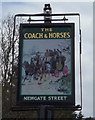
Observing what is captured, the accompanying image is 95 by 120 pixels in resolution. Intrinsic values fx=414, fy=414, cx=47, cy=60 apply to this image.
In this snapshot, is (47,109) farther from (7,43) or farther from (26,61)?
(7,43)

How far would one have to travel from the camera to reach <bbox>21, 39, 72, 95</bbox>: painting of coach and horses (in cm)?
1184

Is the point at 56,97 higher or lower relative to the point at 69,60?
lower

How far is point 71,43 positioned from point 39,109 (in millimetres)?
2335

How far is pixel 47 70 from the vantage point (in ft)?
38.8

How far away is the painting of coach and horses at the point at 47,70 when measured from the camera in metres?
11.8

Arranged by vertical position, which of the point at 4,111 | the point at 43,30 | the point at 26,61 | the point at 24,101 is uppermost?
the point at 43,30

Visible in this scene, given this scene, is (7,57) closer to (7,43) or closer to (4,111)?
(7,43)

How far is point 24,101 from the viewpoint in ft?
39.2

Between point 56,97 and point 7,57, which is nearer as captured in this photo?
point 56,97

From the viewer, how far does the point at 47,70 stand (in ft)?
38.8

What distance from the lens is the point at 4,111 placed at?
1182 inches

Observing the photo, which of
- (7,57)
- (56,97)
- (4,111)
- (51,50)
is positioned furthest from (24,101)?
(7,57)

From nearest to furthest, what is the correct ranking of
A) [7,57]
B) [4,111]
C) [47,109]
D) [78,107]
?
[47,109] → [78,107] → [4,111] → [7,57]

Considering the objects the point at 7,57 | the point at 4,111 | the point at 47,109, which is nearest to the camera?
the point at 47,109
